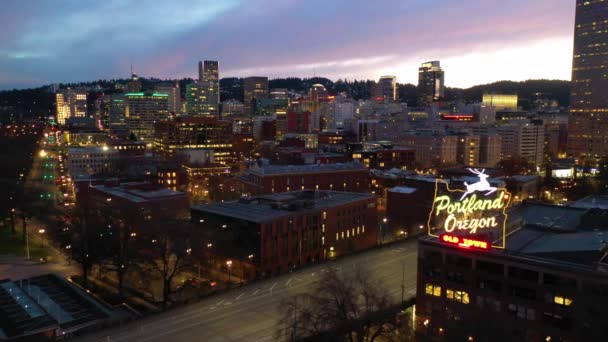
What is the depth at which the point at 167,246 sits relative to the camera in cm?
4484

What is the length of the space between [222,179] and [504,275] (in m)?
74.5

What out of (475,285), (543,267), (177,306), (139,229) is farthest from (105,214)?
(543,267)

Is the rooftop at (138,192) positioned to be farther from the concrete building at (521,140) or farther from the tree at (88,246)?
the concrete building at (521,140)

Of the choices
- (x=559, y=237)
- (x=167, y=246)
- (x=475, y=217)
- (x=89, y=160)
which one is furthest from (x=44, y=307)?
(x=89, y=160)

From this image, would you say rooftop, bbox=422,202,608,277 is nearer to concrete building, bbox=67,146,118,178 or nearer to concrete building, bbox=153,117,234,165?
concrete building, bbox=67,146,118,178

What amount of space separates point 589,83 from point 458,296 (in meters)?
170

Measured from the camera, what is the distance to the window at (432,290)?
123 ft

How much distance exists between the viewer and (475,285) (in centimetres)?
3562

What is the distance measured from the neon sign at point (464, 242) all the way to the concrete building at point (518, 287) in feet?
0.54

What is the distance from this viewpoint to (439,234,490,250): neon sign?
3450 centimetres

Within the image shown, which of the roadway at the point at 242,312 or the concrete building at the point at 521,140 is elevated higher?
the concrete building at the point at 521,140

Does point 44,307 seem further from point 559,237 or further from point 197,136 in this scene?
point 197,136

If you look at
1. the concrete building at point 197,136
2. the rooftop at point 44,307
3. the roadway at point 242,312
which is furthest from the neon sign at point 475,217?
the concrete building at point 197,136

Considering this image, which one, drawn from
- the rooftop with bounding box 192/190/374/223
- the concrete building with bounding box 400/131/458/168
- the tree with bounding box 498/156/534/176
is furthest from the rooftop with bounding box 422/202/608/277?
the concrete building with bounding box 400/131/458/168
